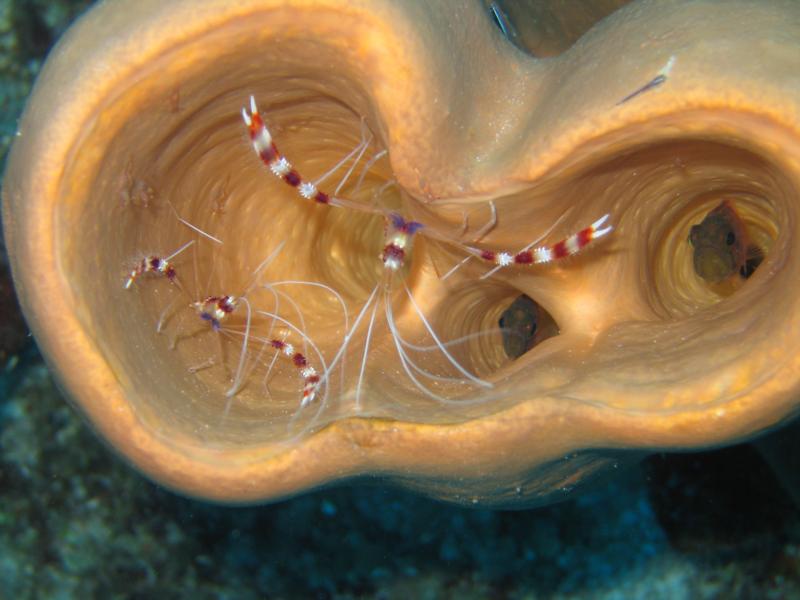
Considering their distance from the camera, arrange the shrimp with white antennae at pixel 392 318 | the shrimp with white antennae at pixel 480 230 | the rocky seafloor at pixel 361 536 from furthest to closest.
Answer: the rocky seafloor at pixel 361 536 < the shrimp with white antennae at pixel 392 318 < the shrimp with white antennae at pixel 480 230

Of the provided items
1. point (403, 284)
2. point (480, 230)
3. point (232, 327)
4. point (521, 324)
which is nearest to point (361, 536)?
point (521, 324)

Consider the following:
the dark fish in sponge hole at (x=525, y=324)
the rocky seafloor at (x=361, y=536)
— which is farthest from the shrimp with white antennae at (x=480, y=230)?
the rocky seafloor at (x=361, y=536)

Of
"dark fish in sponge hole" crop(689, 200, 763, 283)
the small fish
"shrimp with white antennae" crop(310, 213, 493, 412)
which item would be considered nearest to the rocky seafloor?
the small fish

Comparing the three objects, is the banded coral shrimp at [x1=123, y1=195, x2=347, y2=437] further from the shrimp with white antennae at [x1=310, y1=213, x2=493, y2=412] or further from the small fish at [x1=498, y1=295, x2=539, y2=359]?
the small fish at [x1=498, y1=295, x2=539, y2=359]

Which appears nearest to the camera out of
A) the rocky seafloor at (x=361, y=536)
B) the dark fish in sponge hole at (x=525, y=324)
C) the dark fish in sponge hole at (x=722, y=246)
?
the dark fish in sponge hole at (x=722, y=246)

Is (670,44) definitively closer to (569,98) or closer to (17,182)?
(569,98)

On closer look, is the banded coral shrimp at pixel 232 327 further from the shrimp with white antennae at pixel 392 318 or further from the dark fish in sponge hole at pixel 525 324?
the dark fish in sponge hole at pixel 525 324

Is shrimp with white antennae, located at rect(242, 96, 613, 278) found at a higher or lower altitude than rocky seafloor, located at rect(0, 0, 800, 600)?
higher
